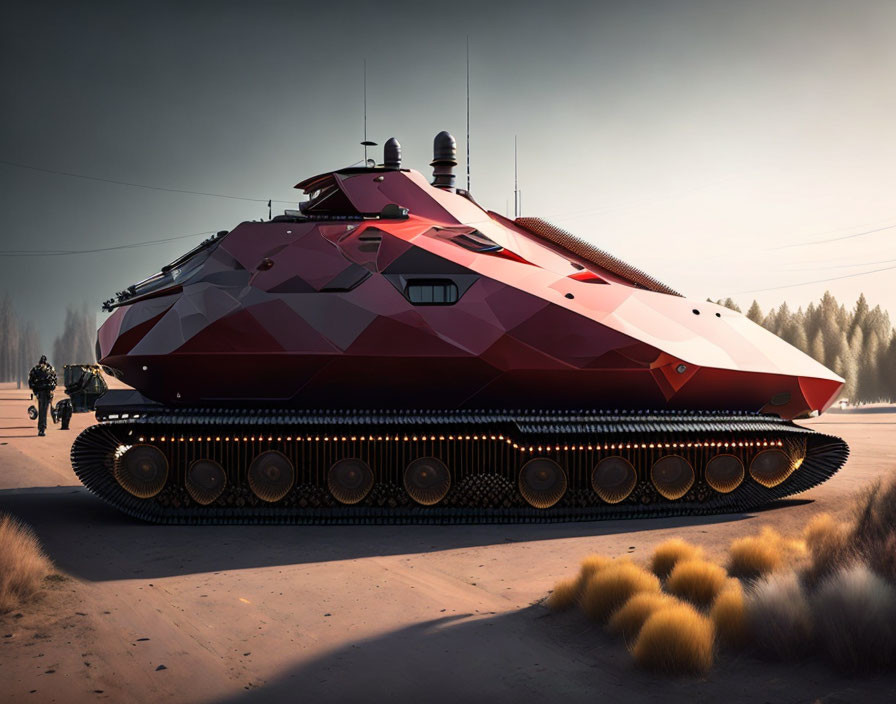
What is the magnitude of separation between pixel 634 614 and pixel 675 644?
1.92 feet

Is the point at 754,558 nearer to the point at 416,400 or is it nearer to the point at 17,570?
the point at 416,400

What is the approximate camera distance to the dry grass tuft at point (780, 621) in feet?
15.8

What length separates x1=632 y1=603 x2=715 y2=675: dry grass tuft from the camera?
15.3 feet

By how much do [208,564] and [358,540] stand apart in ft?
6.40

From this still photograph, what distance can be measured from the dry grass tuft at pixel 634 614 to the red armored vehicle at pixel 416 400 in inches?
172

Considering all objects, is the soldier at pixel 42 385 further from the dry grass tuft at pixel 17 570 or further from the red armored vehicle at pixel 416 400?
the dry grass tuft at pixel 17 570

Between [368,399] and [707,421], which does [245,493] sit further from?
[707,421]

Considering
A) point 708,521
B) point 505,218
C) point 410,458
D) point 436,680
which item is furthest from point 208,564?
point 505,218

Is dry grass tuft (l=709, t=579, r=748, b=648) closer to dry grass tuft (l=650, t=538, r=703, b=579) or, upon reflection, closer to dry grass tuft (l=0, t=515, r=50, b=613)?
dry grass tuft (l=650, t=538, r=703, b=579)

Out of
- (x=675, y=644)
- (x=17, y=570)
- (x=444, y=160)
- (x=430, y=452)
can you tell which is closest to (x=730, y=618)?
(x=675, y=644)

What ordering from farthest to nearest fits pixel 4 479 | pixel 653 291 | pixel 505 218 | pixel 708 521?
1. pixel 4 479
2. pixel 505 218
3. pixel 653 291
4. pixel 708 521

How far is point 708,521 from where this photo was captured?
9.98 m

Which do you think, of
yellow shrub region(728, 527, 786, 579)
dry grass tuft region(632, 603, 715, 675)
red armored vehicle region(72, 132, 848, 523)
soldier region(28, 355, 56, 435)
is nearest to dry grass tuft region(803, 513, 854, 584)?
yellow shrub region(728, 527, 786, 579)

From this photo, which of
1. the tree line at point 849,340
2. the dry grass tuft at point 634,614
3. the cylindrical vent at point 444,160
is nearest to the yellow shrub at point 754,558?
the dry grass tuft at point 634,614
